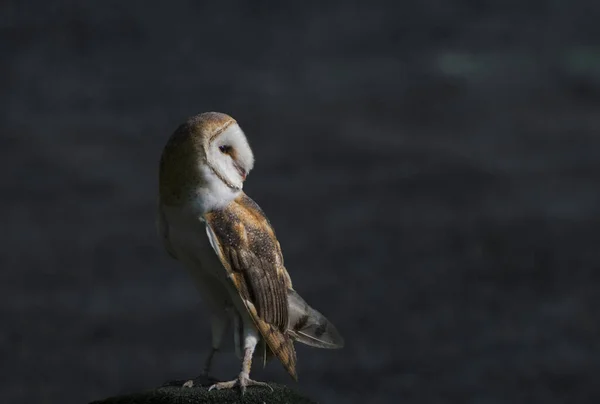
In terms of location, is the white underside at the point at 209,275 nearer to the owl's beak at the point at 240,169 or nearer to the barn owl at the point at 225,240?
the barn owl at the point at 225,240

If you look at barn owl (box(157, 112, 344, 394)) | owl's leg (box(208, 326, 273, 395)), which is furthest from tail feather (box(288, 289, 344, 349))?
owl's leg (box(208, 326, 273, 395))

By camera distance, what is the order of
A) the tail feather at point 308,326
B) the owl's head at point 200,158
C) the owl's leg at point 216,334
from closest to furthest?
1. the owl's head at point 200,158
2. the owl's leg at point 216,334
3. the tail feather at point 308,326

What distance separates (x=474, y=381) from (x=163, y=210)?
387cm

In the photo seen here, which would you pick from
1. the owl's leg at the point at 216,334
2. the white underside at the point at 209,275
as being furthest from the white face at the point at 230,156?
the owl's leg at the point at 216,334

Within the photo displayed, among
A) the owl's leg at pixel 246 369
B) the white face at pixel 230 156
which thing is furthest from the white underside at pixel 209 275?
the white face at pixel 230 156

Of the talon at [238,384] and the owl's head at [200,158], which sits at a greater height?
the owl's head at [200,158]

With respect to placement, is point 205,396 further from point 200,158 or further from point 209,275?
point 200,158

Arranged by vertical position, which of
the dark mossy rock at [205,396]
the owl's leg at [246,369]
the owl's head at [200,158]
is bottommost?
the dark mossy rock at [205,396]

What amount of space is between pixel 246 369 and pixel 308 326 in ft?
0.94

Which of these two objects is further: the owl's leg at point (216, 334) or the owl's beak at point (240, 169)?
the owl's leg at point (216, 334)

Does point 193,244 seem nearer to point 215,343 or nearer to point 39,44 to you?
point 215,343

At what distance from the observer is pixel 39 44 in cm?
941

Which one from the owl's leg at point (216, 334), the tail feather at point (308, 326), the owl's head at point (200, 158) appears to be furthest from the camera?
the tail feather at point (308, 326)

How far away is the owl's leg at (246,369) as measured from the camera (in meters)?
2.83
